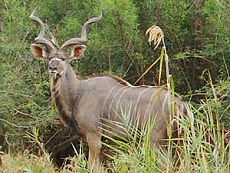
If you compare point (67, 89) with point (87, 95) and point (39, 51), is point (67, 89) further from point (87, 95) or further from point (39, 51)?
point (39, 51)

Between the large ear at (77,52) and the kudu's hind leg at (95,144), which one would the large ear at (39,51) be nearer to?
the large ear at (77,52)

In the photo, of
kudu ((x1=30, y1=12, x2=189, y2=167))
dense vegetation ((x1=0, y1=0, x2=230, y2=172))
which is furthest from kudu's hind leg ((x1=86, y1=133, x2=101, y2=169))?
dense vegetation ((x1=0, y1=0, x2=230, y2=172))

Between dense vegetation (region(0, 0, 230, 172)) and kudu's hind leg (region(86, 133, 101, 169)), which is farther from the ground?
dense vegetation (region(0, 0, 230, 172))

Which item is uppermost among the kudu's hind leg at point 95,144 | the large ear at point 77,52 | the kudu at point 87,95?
the large ear at point 77,52

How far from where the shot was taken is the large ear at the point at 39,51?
6.12m

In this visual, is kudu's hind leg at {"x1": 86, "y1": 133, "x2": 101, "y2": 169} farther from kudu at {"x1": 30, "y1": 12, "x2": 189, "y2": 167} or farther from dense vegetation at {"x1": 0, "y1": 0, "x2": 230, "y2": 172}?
dense vegetation at {"x1": 0, "y1": 0, "x2": 230, "y2": 172}

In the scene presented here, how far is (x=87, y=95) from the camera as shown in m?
6.11

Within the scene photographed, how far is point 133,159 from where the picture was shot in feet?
8.66

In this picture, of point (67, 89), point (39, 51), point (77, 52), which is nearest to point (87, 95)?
point (67, 89)

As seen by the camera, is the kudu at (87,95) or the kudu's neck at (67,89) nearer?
the kudu at (87,95)

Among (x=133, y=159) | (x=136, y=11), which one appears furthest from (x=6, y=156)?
(x=133, y=159)

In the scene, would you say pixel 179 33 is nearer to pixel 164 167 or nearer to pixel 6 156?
pixel 6 156

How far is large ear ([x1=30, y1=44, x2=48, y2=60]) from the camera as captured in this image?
20.1 feet

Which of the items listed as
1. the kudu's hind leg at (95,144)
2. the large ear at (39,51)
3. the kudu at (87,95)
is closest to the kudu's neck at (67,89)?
the kudu at (87,95)
